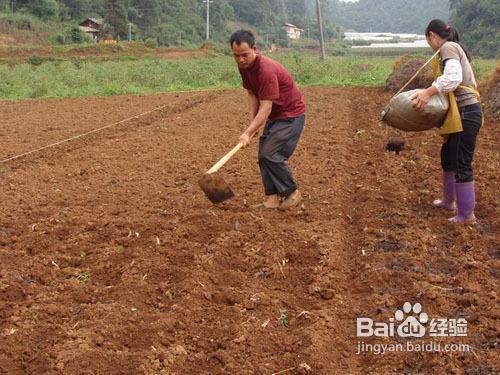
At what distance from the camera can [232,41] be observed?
4.74 m

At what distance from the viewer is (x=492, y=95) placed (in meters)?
11.7

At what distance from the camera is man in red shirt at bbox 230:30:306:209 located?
486cm

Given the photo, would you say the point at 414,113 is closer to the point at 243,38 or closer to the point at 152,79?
the point at 243,38

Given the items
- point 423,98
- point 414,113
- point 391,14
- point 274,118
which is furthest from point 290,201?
point 391,14

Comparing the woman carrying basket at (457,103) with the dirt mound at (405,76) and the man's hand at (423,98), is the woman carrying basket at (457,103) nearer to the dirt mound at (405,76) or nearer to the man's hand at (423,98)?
the man's hand at (423,98)

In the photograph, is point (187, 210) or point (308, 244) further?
point (187, 210)

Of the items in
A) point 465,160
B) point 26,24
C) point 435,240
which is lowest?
point 435,240

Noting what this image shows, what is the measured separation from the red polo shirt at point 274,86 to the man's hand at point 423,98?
107 cm

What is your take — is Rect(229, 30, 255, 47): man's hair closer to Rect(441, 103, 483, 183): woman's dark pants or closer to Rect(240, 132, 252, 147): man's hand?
Rect(240, 132, 252, 147): man's hand

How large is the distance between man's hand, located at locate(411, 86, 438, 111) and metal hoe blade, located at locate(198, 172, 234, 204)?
5.56 feet

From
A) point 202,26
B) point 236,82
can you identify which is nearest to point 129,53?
→ point 236,82

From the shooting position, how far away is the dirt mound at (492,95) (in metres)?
11.2

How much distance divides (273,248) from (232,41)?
5.68 feet

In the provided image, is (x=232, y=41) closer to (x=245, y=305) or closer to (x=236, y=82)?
(x=245, y=305)
